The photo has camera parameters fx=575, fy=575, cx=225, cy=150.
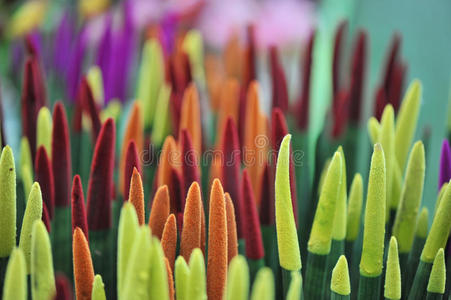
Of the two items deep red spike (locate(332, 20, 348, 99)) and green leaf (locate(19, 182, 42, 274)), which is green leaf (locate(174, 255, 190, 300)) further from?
deep red spike (locate(332, 20, 348, 99))

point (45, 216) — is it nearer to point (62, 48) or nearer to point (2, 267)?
point (2, 267)

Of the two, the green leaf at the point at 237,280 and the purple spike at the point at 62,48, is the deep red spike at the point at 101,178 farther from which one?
the purple spike at the point at 62,48

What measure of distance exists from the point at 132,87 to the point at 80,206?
0.23m

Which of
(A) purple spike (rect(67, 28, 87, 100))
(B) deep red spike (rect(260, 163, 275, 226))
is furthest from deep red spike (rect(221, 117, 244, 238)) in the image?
(A) purple spike (rect(67, 28, 87, 100))

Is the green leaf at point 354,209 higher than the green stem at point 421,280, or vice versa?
the green leaf at point 354,209

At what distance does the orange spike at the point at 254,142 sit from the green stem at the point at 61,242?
0.22ft

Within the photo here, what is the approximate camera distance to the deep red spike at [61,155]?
0.17 m

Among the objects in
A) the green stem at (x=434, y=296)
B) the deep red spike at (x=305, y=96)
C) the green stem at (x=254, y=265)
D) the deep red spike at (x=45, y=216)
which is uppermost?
the deep red spike at (x=305, y=96)

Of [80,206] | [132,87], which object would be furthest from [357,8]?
[80,206]

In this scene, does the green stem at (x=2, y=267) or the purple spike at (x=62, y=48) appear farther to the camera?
the purple spike at (x=62, y=48)

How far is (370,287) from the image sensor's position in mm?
157

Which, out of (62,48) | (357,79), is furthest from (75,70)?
(357,79)

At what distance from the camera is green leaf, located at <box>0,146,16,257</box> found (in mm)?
141

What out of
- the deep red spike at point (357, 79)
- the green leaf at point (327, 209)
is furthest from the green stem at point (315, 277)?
the deep red spike at point (357, 79)
